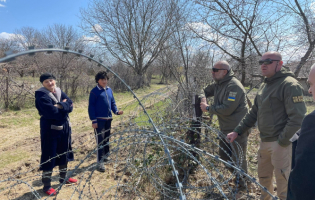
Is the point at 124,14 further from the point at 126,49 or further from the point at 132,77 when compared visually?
the point at 132,77

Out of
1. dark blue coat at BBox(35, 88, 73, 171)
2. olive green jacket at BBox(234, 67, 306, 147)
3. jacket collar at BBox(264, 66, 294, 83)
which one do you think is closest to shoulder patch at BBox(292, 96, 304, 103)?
olive green jacket at BBox(234, 67, 306, 147)

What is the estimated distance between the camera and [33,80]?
866 centimetres

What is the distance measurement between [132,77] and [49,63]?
8211 mm

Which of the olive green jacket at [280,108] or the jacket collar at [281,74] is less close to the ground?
the jacket collar at [281,74]

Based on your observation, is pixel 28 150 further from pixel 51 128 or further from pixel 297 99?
pixel 297 99

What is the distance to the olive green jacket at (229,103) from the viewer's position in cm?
264

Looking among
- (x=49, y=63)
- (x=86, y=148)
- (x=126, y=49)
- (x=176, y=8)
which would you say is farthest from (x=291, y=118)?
(x=126, y=49)

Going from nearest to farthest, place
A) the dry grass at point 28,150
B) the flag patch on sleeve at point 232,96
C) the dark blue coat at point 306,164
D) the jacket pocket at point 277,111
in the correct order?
1. the dark blue coat at point 306,164
2. the jacket pocket at point 277,111
3. the flag patch on sleeve at point 232,96
4. the dry grass at point 28,150

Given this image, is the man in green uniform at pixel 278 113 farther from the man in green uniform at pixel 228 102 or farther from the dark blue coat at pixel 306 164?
the dark blue coat at pixel 306 164

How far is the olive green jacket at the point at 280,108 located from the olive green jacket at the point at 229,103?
0.26m

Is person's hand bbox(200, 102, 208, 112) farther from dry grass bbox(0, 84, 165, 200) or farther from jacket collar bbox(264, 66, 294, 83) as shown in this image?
dry grass bbox(0, 84, 165, 200)

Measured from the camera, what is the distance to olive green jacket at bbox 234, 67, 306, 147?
200 cm

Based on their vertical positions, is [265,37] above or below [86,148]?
above

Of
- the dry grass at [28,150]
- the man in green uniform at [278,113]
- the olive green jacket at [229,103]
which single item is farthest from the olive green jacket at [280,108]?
the dry grass at [28,150]
